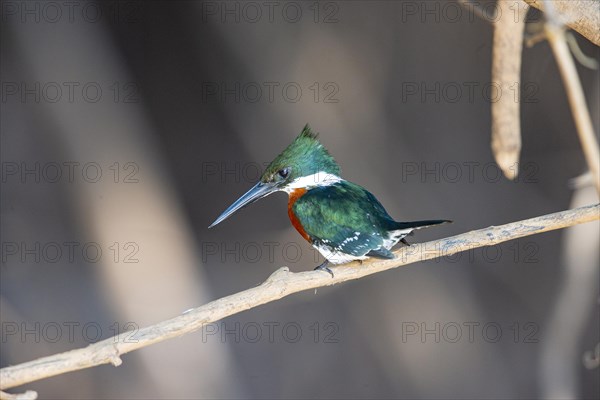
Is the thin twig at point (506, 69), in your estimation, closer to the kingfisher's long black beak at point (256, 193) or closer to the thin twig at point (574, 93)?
the thin twig at point (574, 93)

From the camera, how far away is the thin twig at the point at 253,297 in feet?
5.30

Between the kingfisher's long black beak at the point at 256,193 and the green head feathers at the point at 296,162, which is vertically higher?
the green head feathers at the point at 296,162

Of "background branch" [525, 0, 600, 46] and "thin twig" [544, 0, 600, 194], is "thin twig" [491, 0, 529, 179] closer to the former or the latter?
"thin twig" [544, 0, 600, 194]

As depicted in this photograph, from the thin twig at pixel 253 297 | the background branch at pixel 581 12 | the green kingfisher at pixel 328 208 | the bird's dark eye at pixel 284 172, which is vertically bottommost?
the thin twig at pixel 253 297

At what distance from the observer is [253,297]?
1779 mm

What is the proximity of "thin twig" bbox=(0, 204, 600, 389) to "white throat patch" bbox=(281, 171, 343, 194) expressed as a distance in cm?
36

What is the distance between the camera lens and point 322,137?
326cm

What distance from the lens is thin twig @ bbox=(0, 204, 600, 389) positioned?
161 cm

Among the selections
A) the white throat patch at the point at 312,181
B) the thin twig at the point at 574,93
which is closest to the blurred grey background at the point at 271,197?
the white throat patch at the point at 312,181

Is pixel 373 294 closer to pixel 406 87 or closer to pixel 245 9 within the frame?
pixel 406 87

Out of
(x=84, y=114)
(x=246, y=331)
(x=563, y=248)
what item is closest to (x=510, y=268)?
(x=563, y=248)

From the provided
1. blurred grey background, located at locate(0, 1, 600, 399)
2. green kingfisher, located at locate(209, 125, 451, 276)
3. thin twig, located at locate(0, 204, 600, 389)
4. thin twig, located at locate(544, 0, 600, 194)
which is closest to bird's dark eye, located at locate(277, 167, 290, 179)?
green kingfisher, located at locate(209, 125, 451, 276)

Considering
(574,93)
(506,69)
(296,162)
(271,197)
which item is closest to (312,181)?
(296,162)

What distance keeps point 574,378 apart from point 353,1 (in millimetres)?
1791
